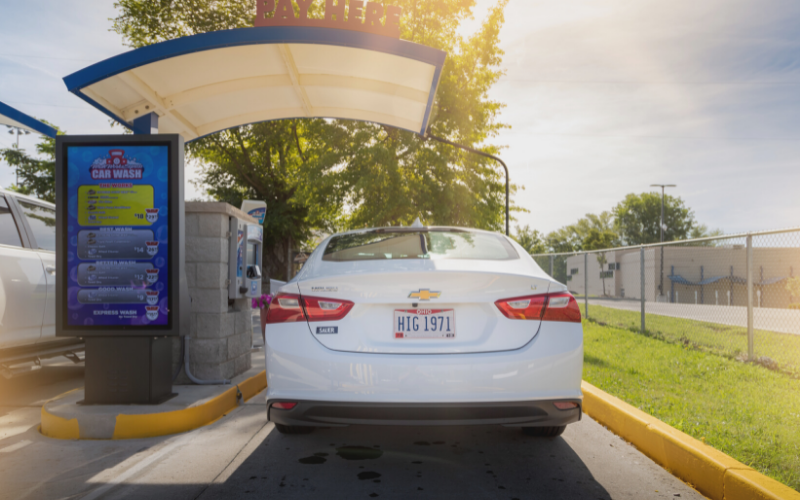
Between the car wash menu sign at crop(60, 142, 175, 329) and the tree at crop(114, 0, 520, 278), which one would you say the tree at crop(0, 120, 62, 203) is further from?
the car wash menu sign at crop(60, 142, 175, 329)

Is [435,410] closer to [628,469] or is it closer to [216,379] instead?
[628,469]

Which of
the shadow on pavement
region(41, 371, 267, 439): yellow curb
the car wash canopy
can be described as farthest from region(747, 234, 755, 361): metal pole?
region(41, 371, 267, 439): yellow curb

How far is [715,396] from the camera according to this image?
5551 mm

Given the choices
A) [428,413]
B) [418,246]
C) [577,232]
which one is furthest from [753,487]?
[577,232]

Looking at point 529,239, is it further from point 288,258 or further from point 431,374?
point 431,374

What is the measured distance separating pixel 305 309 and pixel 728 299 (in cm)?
759

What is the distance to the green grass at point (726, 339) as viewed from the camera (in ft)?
24.9

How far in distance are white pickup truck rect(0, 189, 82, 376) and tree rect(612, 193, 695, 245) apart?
302ft

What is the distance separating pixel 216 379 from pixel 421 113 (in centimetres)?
482

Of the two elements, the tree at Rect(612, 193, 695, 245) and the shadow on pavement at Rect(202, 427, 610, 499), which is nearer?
the shadow on pavement at Rect(202, 427, 610, 499)

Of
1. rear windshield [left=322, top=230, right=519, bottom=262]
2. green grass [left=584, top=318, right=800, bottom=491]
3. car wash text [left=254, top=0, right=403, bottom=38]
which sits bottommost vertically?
green grass [left=584, top=318, right=800, bottom=491]

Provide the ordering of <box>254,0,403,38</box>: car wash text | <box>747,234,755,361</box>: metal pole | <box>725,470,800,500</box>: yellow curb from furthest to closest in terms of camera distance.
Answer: <box>747,234,755,361</box>: metal pole, <box>254,0,403,38</box>: car wash text, <box>725,470,800,500</box>: yellow curb

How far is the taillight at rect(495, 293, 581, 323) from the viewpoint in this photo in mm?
3359

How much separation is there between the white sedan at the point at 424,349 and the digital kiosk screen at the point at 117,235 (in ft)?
7.07
